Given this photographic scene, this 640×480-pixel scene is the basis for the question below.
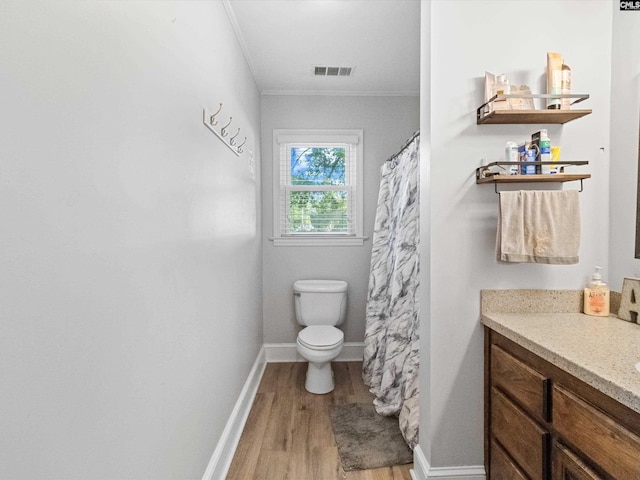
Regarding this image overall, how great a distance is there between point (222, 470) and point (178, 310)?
3.15ft

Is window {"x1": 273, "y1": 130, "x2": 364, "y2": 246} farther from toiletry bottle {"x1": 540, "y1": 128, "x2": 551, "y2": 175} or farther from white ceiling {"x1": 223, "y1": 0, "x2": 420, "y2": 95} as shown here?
toiletry bottle {"x1": 540, "y1": 128, "x2": 551, "y2": 175}

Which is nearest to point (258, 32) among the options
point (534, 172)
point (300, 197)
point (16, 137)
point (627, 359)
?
point (300, 197)

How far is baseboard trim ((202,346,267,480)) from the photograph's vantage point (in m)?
1.51

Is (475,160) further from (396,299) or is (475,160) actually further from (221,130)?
(221,130)

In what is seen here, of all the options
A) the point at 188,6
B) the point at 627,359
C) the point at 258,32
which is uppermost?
the point at 258,32

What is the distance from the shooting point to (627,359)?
0.93m

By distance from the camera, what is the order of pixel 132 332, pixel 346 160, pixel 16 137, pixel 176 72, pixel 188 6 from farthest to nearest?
pixel 346 160 < pixel 188 6 < pixel 176 72 < pixel 132 332 < pixel 16 137

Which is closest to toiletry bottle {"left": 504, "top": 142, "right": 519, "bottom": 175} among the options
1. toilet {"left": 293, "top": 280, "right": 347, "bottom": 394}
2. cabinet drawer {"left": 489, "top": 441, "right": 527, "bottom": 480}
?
cabinet drawer {"left": 489, "top": 441, "right": 527, "bottom": 480}

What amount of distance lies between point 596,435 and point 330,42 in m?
2.33

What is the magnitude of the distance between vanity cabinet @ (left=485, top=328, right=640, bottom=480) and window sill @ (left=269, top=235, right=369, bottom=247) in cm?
168

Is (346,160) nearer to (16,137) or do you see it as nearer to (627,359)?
(627,359)

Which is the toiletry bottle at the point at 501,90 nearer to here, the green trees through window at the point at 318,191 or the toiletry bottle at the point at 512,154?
the toiletry bottle at the point at 512,154

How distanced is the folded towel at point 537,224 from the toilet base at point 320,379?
1.61 meters

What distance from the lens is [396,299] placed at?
7.38ft
